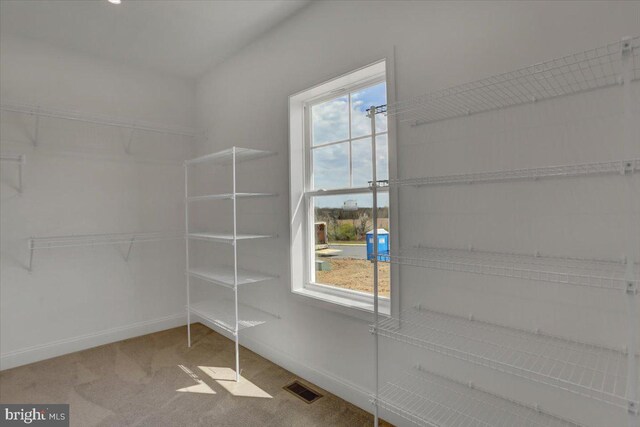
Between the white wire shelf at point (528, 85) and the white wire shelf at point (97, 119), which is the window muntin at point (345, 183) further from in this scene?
the white wire shelf at point (97, 119)

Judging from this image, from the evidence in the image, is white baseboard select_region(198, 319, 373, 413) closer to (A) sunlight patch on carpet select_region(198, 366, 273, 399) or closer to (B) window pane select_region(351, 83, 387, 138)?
(A) sunlight patch on carpet select_region(198, 366, 273, 399)

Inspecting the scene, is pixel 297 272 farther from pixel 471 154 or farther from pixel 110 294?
pixel 110 294

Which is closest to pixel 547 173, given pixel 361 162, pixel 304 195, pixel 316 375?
pixel 361 162

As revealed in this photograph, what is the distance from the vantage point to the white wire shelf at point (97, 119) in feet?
8.79

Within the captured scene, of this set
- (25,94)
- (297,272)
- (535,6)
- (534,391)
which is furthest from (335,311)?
(25,94)

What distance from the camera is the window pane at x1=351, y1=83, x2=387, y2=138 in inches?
83.7

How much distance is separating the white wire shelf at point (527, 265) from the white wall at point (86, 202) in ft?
8.71

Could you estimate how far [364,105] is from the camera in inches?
87.6

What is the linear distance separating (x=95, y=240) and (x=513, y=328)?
3.29 meters

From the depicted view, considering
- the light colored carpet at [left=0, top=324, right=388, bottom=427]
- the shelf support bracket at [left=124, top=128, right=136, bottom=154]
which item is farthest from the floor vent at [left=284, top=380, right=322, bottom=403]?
the shelf support bracket at [left=124, top=128, right=136, bottom=154]

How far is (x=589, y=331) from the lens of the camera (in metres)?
1.31

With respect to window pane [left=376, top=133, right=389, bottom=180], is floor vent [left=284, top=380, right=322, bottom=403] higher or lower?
lower

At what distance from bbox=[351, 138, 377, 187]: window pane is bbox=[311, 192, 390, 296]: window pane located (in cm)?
10

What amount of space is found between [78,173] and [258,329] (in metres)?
2.08
